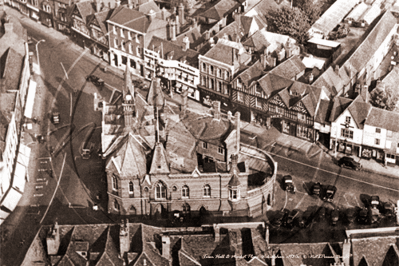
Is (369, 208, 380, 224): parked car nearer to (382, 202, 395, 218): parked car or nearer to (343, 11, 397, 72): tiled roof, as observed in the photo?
(382, 202, 395, 218): parked car

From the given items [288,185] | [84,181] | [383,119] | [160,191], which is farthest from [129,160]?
[383,119]

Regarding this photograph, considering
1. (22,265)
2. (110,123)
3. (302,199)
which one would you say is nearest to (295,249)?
(302,199)

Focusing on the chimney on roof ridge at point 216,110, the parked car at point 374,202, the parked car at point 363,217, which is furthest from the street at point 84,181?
the chimney on roof ridge at point 216,110

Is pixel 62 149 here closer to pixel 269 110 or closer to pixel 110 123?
pixel 110 123

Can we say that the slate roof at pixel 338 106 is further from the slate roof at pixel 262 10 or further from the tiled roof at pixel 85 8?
the tiled roof at pixel 85 8

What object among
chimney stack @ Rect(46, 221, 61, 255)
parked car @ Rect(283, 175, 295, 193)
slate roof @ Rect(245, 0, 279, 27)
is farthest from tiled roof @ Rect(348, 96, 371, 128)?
chimney stack @ Rect(46, 221, 61, 255)

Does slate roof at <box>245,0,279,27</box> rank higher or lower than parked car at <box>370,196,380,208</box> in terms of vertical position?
higher

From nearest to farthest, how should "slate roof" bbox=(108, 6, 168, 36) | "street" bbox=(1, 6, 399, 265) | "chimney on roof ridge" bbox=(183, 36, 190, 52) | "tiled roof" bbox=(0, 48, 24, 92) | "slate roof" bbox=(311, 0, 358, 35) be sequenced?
"street" bbox=(1, 6, 399, 265), "tiled roof" bbox=(0, 48, 24, 92), "chimney on roof ridge" bbox=(183, 36, 190, 52), "slate roof" bbox=(108, 6, 168, 36), "slate roof" bbox=(311, 0, 358, 35)
